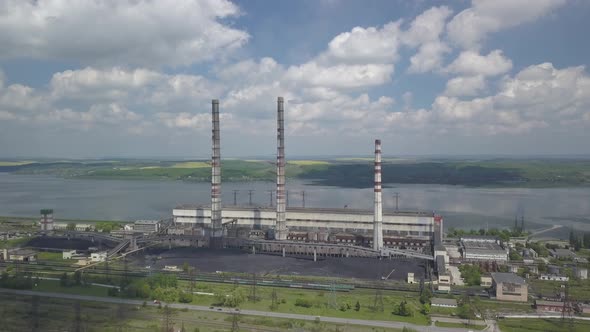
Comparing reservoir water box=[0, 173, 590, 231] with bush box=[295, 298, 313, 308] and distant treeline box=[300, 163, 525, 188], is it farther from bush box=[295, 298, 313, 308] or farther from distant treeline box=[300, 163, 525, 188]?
bush box=[295, 298, 313, 308]

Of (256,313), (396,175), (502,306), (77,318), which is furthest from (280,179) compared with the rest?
(396,175)

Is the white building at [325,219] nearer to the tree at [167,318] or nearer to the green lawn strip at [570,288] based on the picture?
the green lawn strip at [570,288]

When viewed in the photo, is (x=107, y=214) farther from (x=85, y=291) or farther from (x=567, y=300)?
(x=567, y=300)

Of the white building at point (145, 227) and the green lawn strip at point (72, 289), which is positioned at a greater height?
the white building at point (145, 227)

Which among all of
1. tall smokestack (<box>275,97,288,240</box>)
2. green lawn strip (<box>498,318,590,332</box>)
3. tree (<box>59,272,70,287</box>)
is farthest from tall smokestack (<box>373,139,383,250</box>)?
tree (<box>59,272,70,287</box>)

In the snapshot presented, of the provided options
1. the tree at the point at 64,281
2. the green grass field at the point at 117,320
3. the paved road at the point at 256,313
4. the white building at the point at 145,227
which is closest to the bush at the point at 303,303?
the paved road at the point at 256,313

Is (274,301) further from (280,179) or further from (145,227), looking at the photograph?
(145,227)
